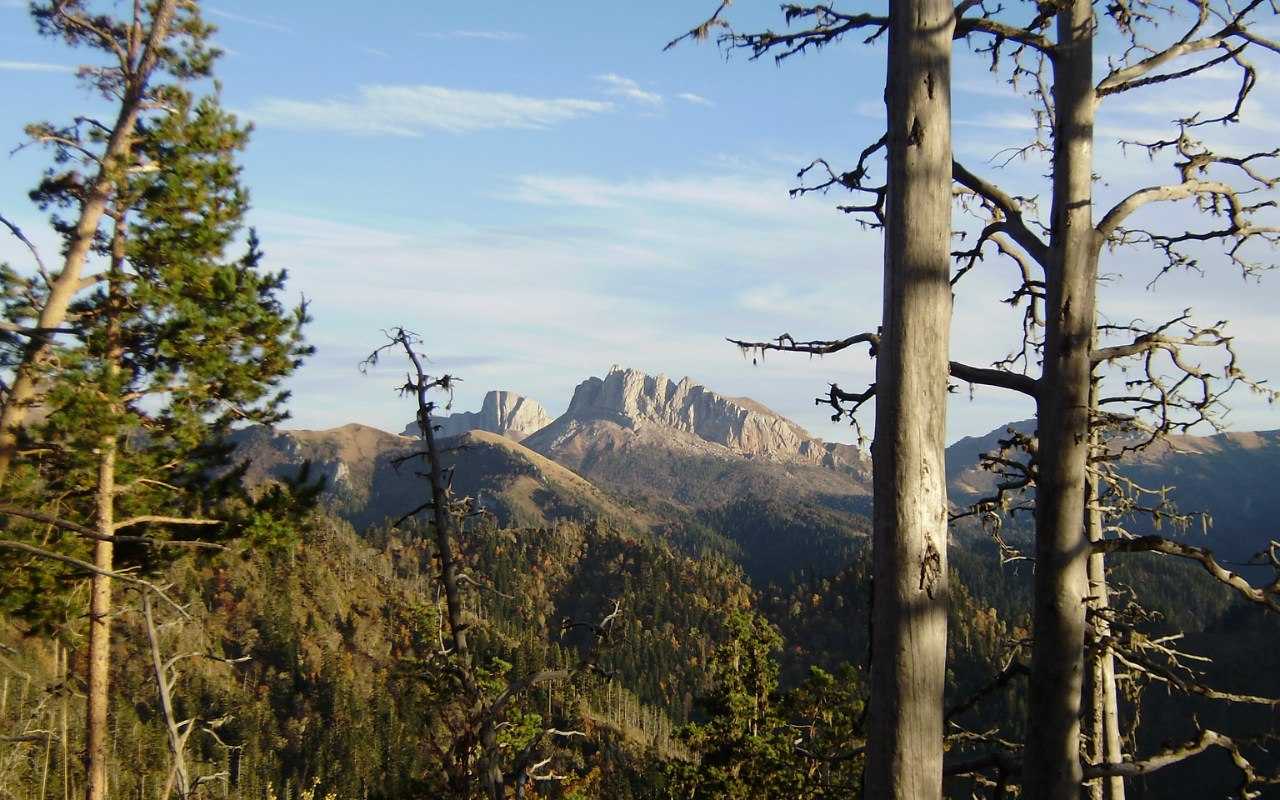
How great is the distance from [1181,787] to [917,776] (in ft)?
415

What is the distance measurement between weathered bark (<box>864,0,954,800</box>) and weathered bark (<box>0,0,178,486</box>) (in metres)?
7.73

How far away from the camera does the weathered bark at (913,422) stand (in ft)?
11.8

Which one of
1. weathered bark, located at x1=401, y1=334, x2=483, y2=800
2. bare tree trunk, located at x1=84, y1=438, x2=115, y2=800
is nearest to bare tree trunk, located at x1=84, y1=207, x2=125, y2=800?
bare tree trunk, located at x1=84, y1=438, x2=115, y2=800

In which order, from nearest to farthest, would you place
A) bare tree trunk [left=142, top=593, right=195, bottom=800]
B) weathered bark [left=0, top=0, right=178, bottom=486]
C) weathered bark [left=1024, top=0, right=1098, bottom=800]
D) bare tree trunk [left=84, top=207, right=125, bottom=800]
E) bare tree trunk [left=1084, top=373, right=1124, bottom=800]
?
bare tree trunk [left=142, top=593, right=195, bottom=800] → weathered bark [left=1024, top=0, right=1098, bottom=800] → bare tree trunk [left=1084, top=373, right=1124, bottom=800] → weathered bark [left=0, top=0, right=178, bottom=486] → bare tree trunk [left=84, top=207, right=125, bottom=800]

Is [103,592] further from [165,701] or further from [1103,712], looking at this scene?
[1103,712]

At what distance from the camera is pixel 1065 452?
4.80 metres

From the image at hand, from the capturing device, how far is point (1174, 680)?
5.04m

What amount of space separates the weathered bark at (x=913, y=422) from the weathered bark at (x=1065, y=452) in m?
1.43

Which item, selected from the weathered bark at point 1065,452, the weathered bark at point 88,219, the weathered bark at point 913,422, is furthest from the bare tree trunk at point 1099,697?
the weathered bark at point 88,219

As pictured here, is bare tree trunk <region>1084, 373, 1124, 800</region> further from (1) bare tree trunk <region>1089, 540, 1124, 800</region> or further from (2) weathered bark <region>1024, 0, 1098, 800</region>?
(2) weathered bark <region>1024, 0, 1098, 800</region>

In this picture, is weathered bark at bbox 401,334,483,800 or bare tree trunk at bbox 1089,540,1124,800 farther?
weathered bark at bbox 401,334,483,800

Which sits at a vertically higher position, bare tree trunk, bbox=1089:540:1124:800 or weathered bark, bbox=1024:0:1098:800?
weathered bark, bbox=1024:0:1098:800

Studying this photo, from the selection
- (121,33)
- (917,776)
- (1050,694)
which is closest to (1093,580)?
(1050,694)

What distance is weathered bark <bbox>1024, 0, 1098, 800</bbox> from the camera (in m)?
4.67
